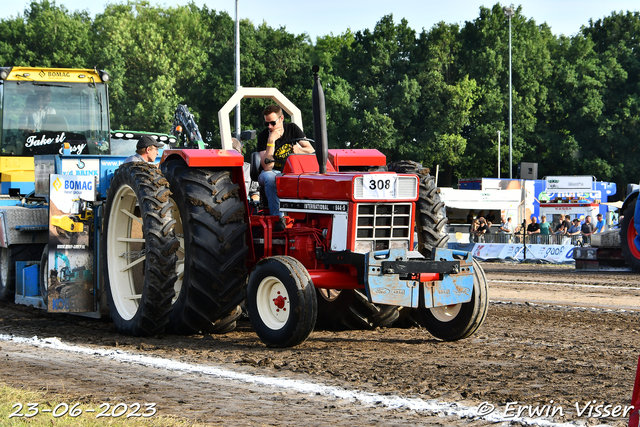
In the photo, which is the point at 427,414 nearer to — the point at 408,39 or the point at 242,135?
the point at 242,135

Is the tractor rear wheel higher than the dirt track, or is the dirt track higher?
the tractor rear wheel

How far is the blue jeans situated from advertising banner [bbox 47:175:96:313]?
216 centimetres

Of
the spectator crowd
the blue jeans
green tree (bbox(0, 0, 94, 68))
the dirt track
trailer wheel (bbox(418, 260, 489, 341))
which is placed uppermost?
green tree (bbox(0, 0, 94, 68))

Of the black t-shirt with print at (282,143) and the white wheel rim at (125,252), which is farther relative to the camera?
the white wheel rim at (125,252)

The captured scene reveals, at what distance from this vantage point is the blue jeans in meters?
8.14

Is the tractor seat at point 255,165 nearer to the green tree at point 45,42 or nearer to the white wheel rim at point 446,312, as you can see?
the white wheel rim at point 446,312

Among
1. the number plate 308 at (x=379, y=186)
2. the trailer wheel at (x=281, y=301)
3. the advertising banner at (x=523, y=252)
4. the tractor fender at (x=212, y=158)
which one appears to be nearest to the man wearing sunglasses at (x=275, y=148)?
the tractor fender at (x=212, y=158)

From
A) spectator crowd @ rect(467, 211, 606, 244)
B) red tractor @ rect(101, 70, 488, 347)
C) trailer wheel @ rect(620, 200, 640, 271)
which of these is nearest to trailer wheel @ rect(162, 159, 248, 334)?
red tractor @ rect(101, 70, 488, 347)

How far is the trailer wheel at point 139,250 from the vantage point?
7.77 meters

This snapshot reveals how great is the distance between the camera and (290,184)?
7941mm

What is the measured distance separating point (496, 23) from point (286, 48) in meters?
17.9

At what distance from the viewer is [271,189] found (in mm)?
8164

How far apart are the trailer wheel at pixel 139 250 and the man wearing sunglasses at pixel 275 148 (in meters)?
0.97

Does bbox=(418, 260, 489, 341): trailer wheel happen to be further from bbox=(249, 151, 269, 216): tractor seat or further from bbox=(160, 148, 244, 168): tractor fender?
bbox=(160, 148, 244, 168): tractor fender
